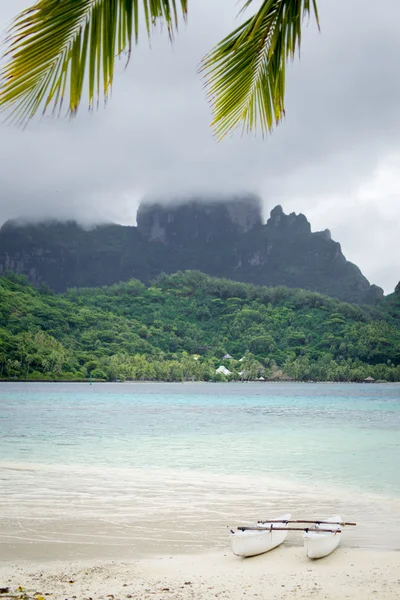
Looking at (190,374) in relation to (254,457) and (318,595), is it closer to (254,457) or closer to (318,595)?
(254,457)

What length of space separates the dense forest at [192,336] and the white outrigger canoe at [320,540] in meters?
81.0

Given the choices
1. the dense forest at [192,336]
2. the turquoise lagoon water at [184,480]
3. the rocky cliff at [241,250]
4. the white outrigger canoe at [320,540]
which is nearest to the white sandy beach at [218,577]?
the white outrigger canoe at [320,540]

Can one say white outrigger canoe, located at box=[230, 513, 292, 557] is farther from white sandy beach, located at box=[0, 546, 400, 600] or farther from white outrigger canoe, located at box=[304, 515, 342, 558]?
white outrigger canoe, located at box=[304, 515, 342, 558]

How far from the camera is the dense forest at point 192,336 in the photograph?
93.2 m

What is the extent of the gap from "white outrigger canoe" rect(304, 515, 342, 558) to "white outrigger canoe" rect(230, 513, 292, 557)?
1.17 feet

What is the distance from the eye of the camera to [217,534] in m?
7.83

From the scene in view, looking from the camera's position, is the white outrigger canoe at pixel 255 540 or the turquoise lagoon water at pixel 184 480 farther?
the turquoise lagoon water at pixel 184 480

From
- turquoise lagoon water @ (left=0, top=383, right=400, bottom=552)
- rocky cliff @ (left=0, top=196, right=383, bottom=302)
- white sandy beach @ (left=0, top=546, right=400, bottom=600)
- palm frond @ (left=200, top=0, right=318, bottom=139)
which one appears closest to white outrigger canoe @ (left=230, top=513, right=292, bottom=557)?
white sandy beach @ (left=0, top=546, right=400, bottom=600)

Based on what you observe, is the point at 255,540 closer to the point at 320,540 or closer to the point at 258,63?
the point at 320,540

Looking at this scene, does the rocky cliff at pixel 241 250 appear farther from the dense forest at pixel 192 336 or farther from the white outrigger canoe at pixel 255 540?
the white outrigger canoe at pixel 255 540

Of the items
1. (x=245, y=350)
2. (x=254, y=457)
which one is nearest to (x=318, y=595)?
(x=254, y=457)

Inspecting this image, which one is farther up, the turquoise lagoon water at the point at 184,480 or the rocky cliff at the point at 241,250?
the rocky cliff at the point at 241,250

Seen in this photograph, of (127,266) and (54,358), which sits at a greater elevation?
(127,266)

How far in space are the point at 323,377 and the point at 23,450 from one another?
90344 millimetres
